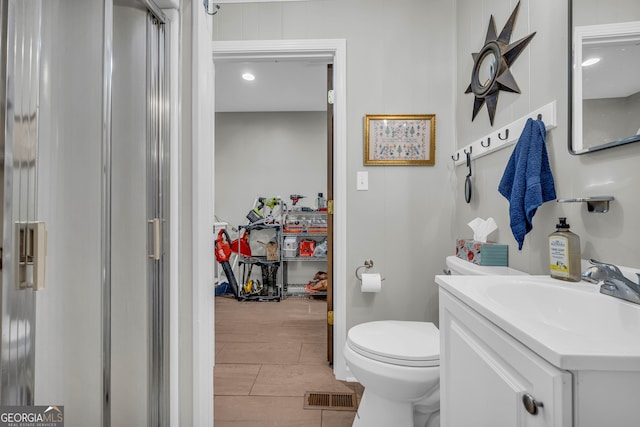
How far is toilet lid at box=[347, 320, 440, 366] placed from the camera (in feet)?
3.91

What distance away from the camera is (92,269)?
0.88m

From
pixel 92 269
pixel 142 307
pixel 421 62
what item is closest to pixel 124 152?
pixel 92 269

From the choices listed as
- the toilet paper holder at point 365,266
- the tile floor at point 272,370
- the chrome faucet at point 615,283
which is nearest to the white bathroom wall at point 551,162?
the chrome faucet at point 615,283

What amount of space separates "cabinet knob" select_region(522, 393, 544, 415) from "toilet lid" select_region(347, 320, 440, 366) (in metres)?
0.72

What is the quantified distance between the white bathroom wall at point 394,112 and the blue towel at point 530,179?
799mm

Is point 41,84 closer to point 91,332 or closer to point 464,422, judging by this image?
point 91,332

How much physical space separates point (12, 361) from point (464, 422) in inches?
41.0

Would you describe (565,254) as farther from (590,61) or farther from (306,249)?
(306,249)

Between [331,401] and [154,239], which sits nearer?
[154,239]

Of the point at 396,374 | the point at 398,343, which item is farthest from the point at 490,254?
the point at 396,374

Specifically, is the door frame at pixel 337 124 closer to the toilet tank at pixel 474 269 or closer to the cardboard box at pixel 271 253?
the toilet tank at pixel 474 269

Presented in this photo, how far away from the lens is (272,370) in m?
1.97

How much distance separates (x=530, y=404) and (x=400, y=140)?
5.43ft

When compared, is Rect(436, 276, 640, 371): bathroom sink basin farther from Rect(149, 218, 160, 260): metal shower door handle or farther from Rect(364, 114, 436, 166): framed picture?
Rect(364, 114, 436, 166): framed picture
